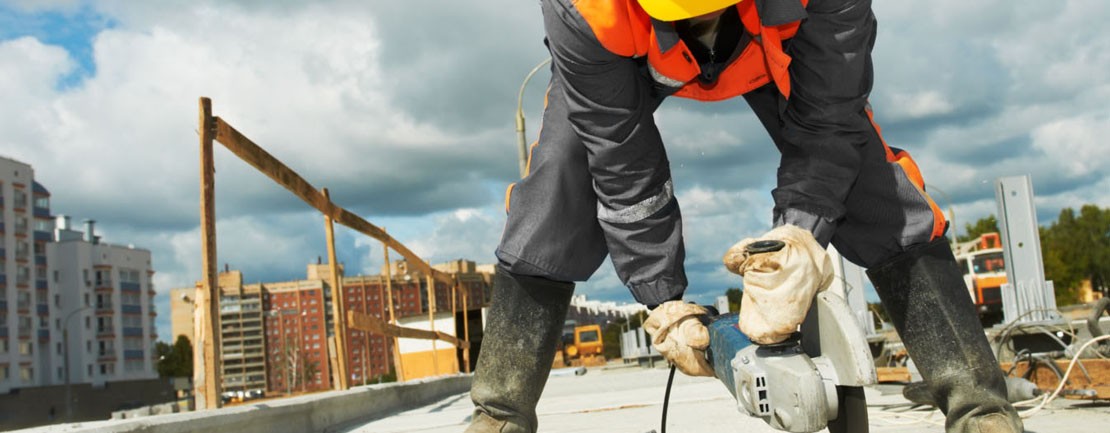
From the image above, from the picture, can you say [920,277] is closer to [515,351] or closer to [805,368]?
[805,368]

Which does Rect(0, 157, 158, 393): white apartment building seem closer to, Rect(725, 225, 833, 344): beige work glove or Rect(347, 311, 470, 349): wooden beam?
Rect(347, 311, 470, 349): wooden beam

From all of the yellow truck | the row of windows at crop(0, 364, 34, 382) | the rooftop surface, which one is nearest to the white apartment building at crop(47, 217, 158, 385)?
the row of windows at crop(0, 364, 34, 382)

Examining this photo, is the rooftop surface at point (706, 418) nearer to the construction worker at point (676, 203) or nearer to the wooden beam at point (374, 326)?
the wooden beam at point (374, 326)

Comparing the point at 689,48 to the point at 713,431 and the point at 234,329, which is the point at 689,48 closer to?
the point at 713,431

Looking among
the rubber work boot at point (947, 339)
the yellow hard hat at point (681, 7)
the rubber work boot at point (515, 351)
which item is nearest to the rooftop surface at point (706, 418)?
the rubber work boot at point (947, 339)

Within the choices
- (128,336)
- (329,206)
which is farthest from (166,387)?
(329,206)

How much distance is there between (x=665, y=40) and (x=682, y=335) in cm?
66

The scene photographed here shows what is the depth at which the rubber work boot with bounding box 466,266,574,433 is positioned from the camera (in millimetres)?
2355

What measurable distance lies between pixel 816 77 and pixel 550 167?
66 cm

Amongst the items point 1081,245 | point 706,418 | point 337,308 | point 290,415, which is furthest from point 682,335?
point 1081,245

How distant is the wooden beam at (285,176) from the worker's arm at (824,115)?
2754mm

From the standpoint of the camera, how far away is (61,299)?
97500 mm

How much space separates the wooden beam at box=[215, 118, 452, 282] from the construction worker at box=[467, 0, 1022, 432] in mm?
2255

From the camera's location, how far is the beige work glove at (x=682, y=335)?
2076 millimetres
